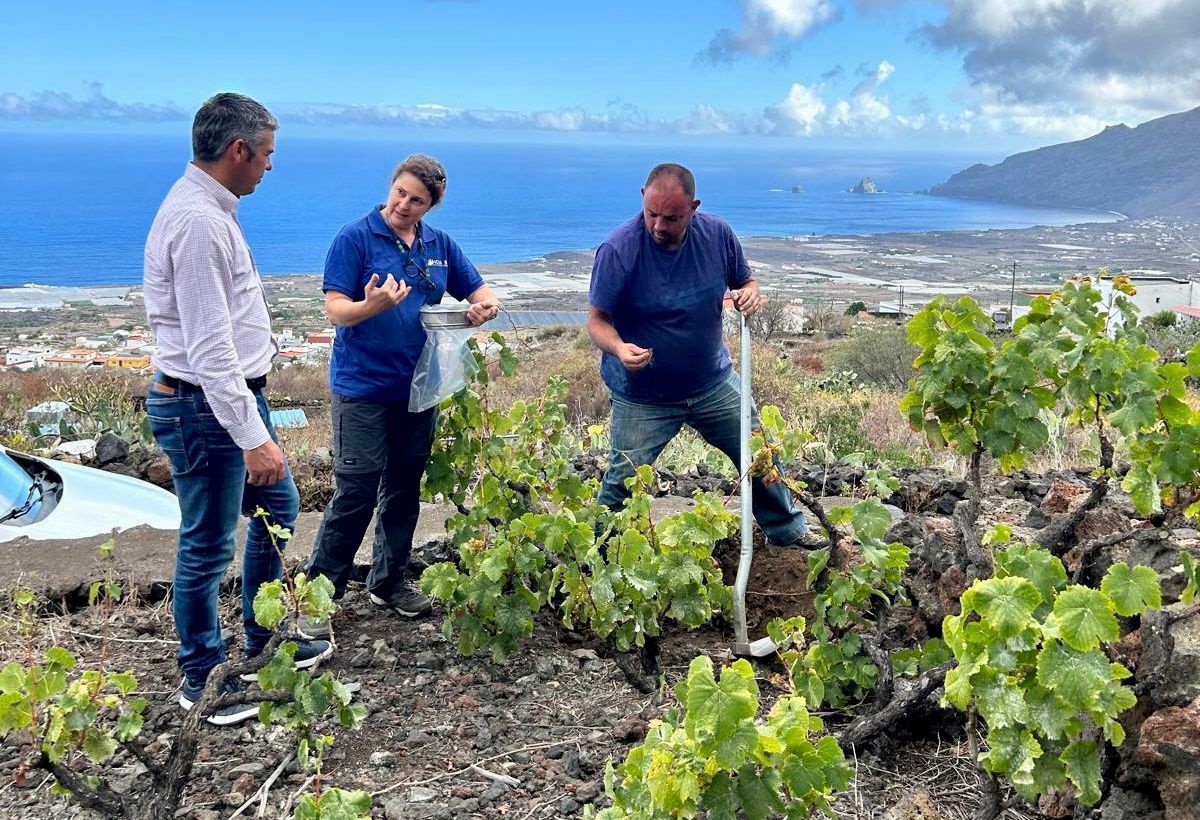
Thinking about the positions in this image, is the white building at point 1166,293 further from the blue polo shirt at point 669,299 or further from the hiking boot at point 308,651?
the hiking boot at point 308,651

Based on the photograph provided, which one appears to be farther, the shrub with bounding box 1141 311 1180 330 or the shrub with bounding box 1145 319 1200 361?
the shrub with bounding box 1141 311 1180 330

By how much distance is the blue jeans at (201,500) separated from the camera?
3.20 m

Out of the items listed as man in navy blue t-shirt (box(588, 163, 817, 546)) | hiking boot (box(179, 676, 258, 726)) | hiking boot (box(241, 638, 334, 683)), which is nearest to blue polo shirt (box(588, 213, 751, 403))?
man in navy blue t-shirt (box(588, 163, 817, 546))

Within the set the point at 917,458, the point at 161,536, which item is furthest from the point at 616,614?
the point at 917,458

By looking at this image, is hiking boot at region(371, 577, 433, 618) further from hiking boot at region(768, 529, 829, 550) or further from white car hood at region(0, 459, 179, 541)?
white car hood at region(0, 459, 179, 541)

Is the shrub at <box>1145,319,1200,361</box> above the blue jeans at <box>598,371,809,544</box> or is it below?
below

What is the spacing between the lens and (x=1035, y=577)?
8.03 feet

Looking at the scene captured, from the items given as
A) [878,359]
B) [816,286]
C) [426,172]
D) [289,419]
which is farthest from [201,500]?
[816,286]

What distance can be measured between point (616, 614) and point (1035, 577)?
4.49 ft

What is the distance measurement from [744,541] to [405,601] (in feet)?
4.51

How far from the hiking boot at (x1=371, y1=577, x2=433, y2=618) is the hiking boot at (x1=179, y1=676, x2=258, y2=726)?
85 cm

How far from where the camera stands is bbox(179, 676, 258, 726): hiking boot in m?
3.30

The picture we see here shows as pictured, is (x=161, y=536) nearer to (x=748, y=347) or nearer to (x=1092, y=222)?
(x=748, y=347)

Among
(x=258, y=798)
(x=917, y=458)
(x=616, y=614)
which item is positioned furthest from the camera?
(x=917, y=458)
